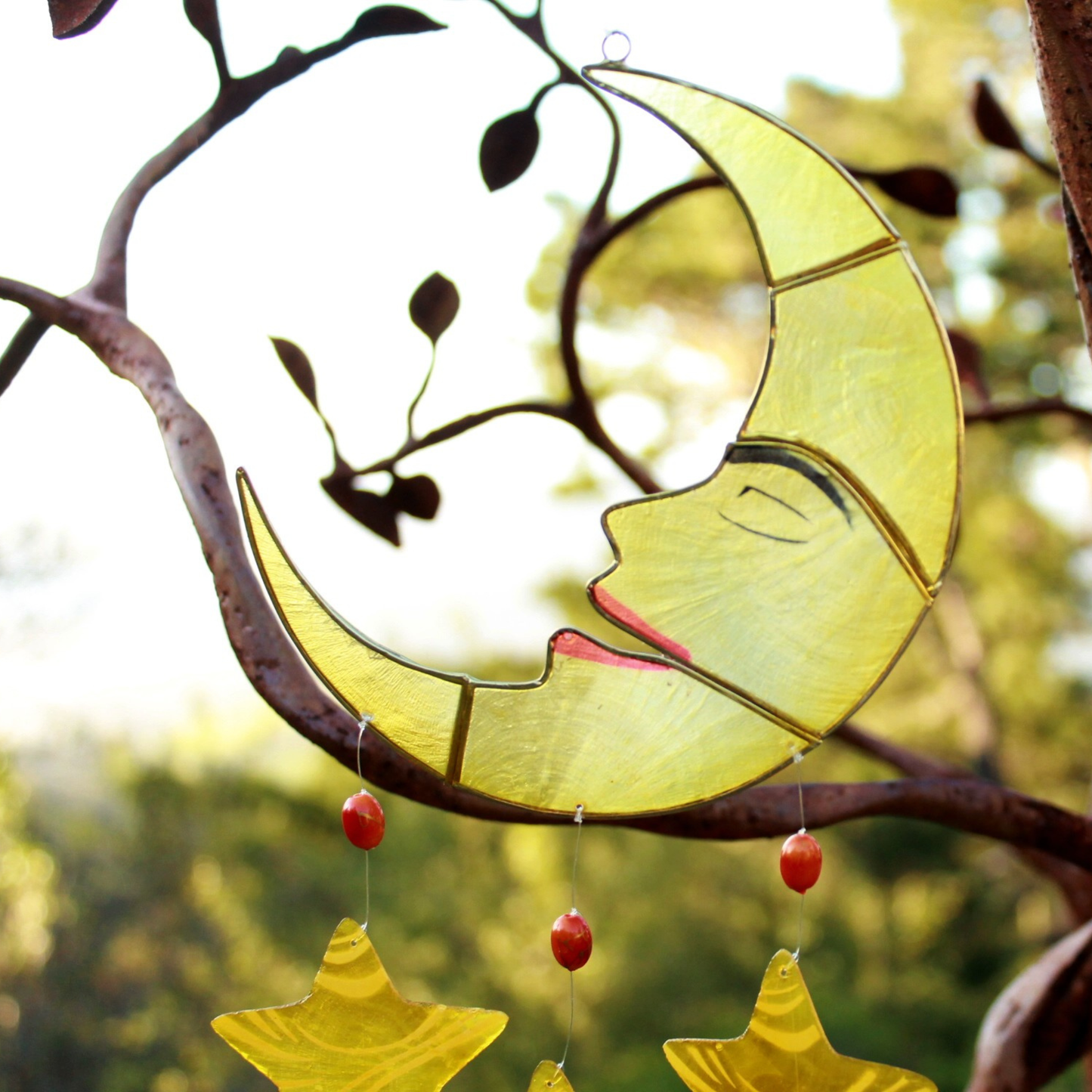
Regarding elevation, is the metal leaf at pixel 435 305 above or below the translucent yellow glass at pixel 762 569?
above

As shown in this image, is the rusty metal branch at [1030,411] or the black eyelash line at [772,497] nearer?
the black eyelash line at [772,497]

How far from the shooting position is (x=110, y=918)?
3.16 meters

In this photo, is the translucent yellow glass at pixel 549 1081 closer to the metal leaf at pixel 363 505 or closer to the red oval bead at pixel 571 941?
the red oval bead at pixel 571 941

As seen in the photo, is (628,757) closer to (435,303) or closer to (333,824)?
(435,303)

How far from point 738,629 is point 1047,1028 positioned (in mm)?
467

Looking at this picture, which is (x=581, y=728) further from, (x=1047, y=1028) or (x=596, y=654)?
(x=1047, y=1028)

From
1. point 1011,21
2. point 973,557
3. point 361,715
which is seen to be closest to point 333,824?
point 973,557

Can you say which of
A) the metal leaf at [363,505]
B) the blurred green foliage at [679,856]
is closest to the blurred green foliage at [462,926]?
the blurred green foliage at [679,856]

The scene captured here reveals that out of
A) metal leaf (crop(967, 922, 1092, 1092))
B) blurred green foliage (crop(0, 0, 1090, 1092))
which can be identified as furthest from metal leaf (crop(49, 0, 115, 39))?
blurred green foliage (crop(0, 0, 1090, 1092))

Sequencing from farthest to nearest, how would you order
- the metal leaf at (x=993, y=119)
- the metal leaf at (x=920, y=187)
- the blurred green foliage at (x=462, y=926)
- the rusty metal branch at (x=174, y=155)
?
the blurred green foliage at (x=462, y=926)
the metal leaf at (x=993, y=119)
the metal leaf at (x=920, y=187)
the rusty metal branch at (x=174, y=155)

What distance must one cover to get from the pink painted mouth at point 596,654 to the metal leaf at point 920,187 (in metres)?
0.56

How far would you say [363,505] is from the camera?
83 cm

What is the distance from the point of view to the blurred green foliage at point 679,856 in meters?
3.17

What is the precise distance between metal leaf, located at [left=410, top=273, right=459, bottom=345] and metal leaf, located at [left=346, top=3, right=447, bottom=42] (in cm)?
16
